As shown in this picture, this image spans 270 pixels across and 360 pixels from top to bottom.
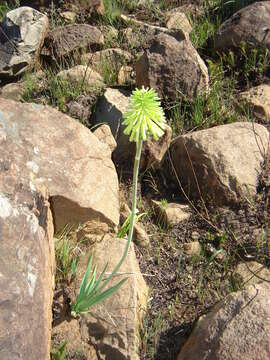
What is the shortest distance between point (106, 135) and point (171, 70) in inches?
31.8

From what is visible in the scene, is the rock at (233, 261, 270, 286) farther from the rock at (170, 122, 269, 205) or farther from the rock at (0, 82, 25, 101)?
the rock at (0, 82, 25, 101)

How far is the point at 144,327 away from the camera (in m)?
2.71

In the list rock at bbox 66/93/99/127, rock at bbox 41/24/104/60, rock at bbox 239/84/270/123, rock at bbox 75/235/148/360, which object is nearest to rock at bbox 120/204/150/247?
rock at bbox 75/235/148/360

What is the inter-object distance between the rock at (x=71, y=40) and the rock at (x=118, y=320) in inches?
98.5

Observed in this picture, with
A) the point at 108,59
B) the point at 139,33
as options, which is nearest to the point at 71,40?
the point at 108,59

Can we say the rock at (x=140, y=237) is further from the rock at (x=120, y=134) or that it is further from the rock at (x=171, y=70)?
the rock at (x=171, y=70)

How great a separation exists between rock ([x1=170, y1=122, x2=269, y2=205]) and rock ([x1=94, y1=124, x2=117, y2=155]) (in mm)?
482

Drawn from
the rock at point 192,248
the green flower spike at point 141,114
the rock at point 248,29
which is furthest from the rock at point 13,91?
the green flower spike at point 141,114

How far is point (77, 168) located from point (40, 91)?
1.53m

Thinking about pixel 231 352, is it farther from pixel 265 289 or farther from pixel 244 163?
pixel 244 163

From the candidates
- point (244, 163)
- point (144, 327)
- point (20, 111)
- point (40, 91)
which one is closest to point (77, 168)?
point (20, 111)

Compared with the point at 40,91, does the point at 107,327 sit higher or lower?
lower

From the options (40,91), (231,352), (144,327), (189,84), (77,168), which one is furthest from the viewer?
(40,91)

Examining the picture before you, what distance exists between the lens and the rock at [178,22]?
4.81m
